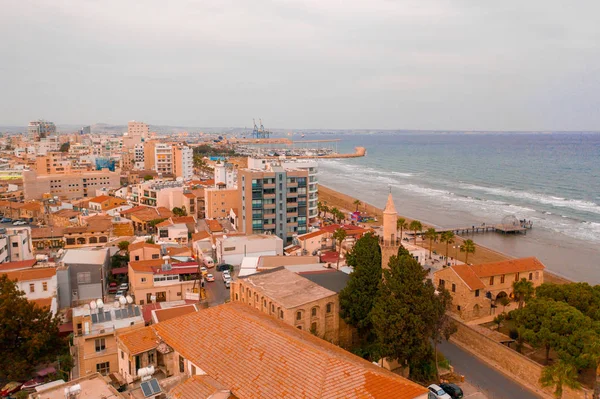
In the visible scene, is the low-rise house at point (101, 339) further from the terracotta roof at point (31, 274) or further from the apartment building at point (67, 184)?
the apartment building at point (67, 184)

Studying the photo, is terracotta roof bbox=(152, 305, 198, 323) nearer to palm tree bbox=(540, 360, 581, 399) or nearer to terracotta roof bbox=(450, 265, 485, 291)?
terracotta roof bbox=(450, 265, 485, 291)

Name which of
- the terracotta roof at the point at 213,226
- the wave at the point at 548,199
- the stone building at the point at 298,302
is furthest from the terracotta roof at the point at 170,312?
the wave at the point at 548,199

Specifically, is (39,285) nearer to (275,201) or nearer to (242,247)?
(242,247)

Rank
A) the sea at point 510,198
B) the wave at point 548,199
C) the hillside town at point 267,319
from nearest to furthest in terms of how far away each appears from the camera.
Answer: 1. the hillside town at point 267,319
2. the sea at point 510,198
3. the wave at point 548,199

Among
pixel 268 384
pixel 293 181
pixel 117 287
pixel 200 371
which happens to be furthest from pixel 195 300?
pixel 293 181

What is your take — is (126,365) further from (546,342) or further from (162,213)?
(162,213)

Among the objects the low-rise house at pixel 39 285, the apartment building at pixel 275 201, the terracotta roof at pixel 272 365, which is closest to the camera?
the terracotta roof at pixel 272 365
